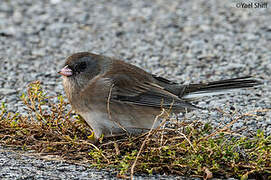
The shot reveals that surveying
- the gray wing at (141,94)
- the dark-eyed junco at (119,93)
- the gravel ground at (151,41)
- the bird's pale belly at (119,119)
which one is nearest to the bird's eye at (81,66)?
the dark-eyed junco at (119,93)

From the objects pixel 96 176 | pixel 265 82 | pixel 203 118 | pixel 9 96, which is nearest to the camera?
pixel 96 176

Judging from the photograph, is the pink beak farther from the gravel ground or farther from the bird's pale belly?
the gravel ground

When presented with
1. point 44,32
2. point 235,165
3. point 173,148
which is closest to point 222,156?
point 235,165

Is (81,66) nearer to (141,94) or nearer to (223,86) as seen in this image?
(141,94)

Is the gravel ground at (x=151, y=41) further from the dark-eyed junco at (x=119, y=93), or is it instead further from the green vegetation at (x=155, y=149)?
the green vegetation at (x=155, y=149)

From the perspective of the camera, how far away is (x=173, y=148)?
3.07m

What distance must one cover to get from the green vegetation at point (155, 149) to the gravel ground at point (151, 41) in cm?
66

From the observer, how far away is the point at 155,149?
3.04m

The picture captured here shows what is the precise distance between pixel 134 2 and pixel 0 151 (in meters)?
5.03

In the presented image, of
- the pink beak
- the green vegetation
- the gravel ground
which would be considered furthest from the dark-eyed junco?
the gravel ground

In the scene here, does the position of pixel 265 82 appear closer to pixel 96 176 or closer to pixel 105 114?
pixel 105 114

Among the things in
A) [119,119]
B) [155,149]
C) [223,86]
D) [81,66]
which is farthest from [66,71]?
[223,86]

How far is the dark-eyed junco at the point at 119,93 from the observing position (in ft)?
11.2

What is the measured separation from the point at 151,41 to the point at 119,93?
9.86 ft
